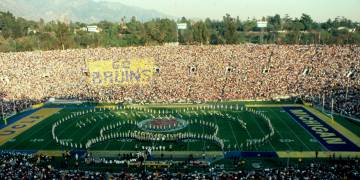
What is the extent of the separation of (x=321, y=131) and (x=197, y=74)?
1121 inches

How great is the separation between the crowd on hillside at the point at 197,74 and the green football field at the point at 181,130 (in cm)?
563

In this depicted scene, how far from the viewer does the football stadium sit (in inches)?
1104

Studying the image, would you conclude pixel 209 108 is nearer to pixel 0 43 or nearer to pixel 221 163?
pixel 221 163

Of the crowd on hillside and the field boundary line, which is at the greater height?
the crowd on hillside

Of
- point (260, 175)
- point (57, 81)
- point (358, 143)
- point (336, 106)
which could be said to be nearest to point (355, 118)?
point (336, 106)

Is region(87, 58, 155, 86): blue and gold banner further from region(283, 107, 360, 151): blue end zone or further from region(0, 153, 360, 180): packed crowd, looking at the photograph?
region(0, 153, 360, 180): packed crowd

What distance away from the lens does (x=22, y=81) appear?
61.1m

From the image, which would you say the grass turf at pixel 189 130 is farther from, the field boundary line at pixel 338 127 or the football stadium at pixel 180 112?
the field boundary line at pixel 338 127

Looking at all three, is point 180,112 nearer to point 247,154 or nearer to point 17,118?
point 247,154

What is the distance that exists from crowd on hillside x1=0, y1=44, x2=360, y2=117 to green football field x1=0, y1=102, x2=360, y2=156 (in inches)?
222

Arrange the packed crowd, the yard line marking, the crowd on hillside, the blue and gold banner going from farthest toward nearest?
the blue and gold banner → the crowd on hillside → the yard line marking → the packed crowd

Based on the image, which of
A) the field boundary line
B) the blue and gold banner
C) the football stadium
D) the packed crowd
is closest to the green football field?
the field boundary line

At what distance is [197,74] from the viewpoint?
62906 millimetres

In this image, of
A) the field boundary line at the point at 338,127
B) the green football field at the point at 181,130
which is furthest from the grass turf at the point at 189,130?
the field boundary line at the point at 338,127
